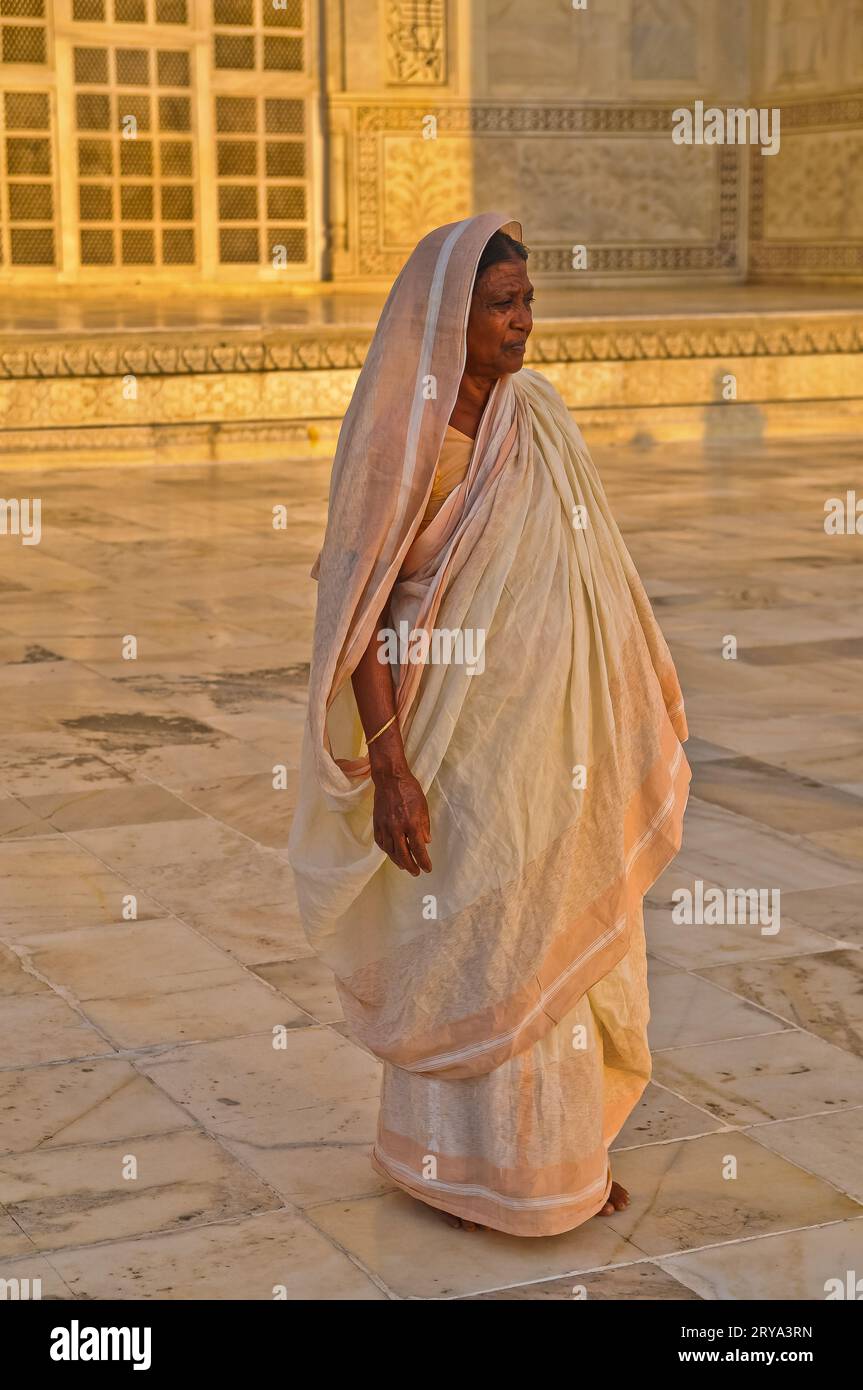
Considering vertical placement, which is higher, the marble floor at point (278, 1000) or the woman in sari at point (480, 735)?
the woman in sari at point (480, 735)

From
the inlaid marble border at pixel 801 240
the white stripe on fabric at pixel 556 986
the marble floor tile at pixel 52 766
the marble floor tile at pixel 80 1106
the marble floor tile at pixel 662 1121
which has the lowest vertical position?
the marble floor tile at pixel 662 1121

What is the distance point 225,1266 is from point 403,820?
1.86 ft

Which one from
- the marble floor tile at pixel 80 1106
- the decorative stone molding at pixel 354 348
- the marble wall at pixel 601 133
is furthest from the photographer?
the marble wall at pixel 601 133

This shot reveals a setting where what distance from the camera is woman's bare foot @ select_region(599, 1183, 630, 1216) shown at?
2.51m

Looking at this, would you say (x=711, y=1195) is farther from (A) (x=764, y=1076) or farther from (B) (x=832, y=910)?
(B) (x=832, y=910)

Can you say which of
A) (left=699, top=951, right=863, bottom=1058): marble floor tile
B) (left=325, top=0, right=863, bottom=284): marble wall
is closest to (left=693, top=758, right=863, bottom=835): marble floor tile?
(left=699, top=951, right=863, bottom=1058): marble floor tile

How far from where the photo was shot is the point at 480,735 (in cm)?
239

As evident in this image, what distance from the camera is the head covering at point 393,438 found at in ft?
7.64

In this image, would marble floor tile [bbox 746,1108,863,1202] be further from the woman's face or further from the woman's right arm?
the woman's face

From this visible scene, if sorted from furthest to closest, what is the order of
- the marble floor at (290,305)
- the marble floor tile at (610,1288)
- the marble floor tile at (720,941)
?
the marble floor at (290,305) < the marble floor tile at (720,941) < the marble floor tile at (610,1288)

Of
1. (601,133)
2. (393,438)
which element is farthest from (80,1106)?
(601,133)

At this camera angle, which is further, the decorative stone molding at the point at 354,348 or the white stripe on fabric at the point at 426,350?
the decorative stone molding at the point at 354,348

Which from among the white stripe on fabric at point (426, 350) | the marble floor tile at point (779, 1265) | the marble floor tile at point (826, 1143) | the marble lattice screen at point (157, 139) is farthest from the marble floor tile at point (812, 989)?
the marble lattice screen at point (157, 139)

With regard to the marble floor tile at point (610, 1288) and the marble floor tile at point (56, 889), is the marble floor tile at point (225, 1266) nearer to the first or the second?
the marble floor tile at point (610, 1288)
